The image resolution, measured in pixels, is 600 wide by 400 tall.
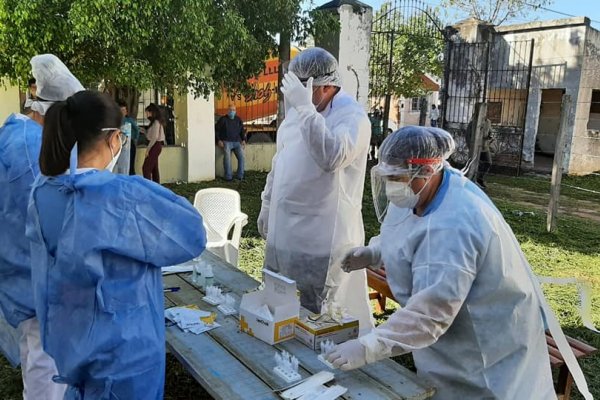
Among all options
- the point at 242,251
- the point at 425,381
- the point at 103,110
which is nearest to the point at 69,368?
the point at 103,110

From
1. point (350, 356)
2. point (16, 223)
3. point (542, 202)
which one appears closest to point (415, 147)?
point (350, 356)

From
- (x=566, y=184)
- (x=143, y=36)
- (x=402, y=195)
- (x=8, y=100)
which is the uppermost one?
(x=143, y=36)

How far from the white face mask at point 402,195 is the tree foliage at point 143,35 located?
A: 438 centimetres

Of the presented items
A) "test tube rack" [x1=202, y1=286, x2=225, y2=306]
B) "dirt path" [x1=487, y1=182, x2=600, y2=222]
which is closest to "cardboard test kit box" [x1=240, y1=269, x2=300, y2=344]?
"test tube rack" [x1=202, y1=286, x2=225, y2=306]

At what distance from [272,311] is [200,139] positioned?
8.06 m

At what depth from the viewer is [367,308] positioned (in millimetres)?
3189

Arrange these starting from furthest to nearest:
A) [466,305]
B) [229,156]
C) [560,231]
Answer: [229,156] → [560,231] → [466,305]

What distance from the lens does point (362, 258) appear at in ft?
7.89

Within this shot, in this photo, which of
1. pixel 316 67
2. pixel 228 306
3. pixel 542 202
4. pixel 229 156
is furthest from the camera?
pixel 229 156

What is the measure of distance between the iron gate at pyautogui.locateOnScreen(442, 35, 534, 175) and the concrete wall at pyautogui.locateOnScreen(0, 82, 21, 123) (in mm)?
9041

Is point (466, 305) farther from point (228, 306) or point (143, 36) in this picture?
point (143, 36)

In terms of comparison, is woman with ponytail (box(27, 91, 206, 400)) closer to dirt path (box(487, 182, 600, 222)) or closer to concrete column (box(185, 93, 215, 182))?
dirt path (box(487, 182, 600, 222))

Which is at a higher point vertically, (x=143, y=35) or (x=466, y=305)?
(x=143, y=35)

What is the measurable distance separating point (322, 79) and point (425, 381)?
5.32 feet
